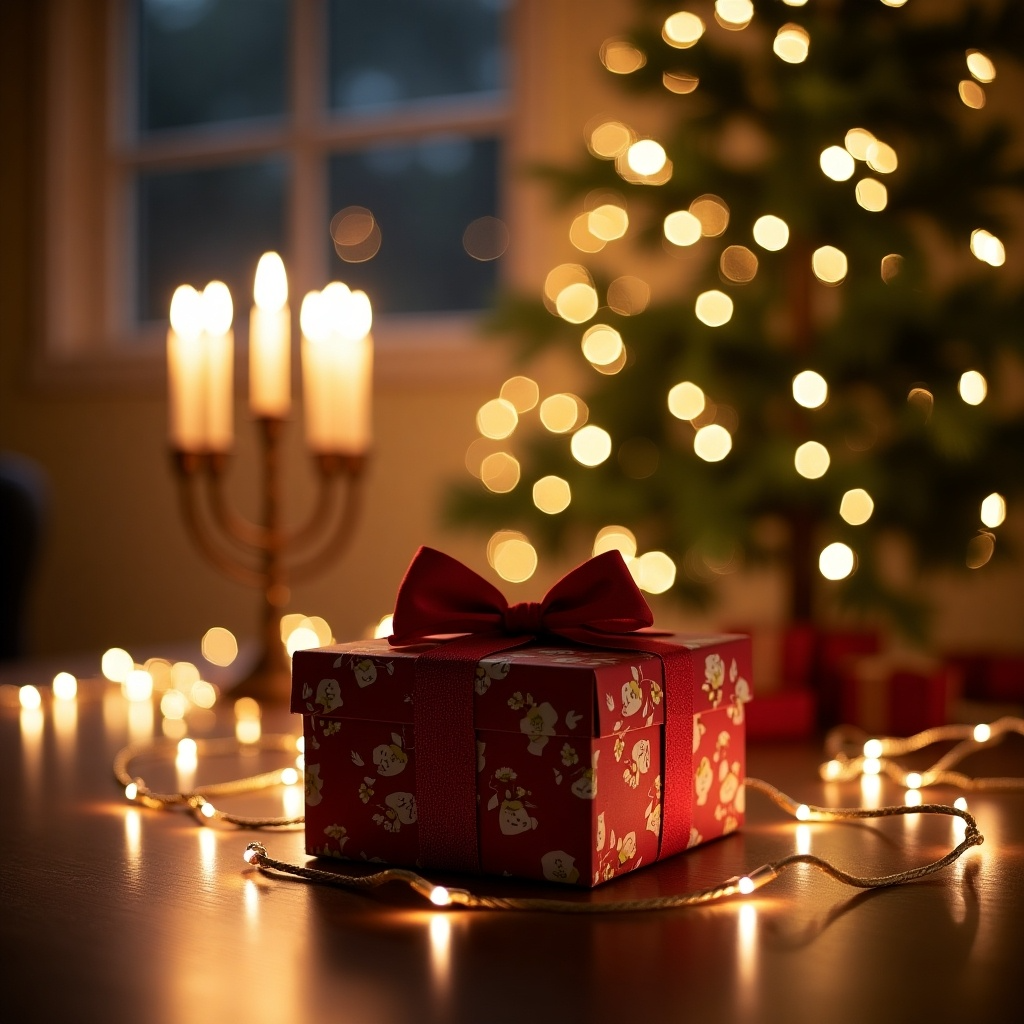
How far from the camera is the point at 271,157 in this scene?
298 centimetres

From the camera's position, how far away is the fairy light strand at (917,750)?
0.99m

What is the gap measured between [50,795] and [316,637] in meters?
0.63

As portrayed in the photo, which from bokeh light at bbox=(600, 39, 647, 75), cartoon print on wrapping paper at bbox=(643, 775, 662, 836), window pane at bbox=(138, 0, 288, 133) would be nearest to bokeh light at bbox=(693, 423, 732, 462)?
bokeh light at bbox=(600, 39, 647, 75)

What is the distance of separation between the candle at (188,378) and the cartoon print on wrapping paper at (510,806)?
0.78 metres

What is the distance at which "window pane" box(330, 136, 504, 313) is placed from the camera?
2.79 meters

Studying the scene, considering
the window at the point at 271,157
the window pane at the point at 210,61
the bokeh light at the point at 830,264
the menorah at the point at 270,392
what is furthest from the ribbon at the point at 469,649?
the window pane at the point at 210,61

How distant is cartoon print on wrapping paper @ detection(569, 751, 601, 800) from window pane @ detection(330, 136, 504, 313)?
2174 mm

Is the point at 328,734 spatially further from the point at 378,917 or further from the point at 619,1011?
the point at 619,1011

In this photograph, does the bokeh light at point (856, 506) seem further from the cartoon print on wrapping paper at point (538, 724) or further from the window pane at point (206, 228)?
the window pane at point (206, 228)

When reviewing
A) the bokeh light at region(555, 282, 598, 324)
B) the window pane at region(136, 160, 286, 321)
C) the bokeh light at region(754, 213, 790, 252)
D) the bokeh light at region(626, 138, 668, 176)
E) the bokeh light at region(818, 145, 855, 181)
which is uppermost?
the window pane at region(136, 160, 286, 321)

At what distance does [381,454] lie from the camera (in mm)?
2678

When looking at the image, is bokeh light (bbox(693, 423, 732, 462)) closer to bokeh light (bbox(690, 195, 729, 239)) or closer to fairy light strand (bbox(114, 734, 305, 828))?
bokeh light (bbox(690, 195, 729, 239))

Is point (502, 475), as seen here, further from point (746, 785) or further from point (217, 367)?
point (746, 785)

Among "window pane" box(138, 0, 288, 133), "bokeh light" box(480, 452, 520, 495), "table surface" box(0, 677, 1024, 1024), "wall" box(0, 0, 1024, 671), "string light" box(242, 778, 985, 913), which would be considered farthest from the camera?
"window pane" box(138, 0, 288, 133)
